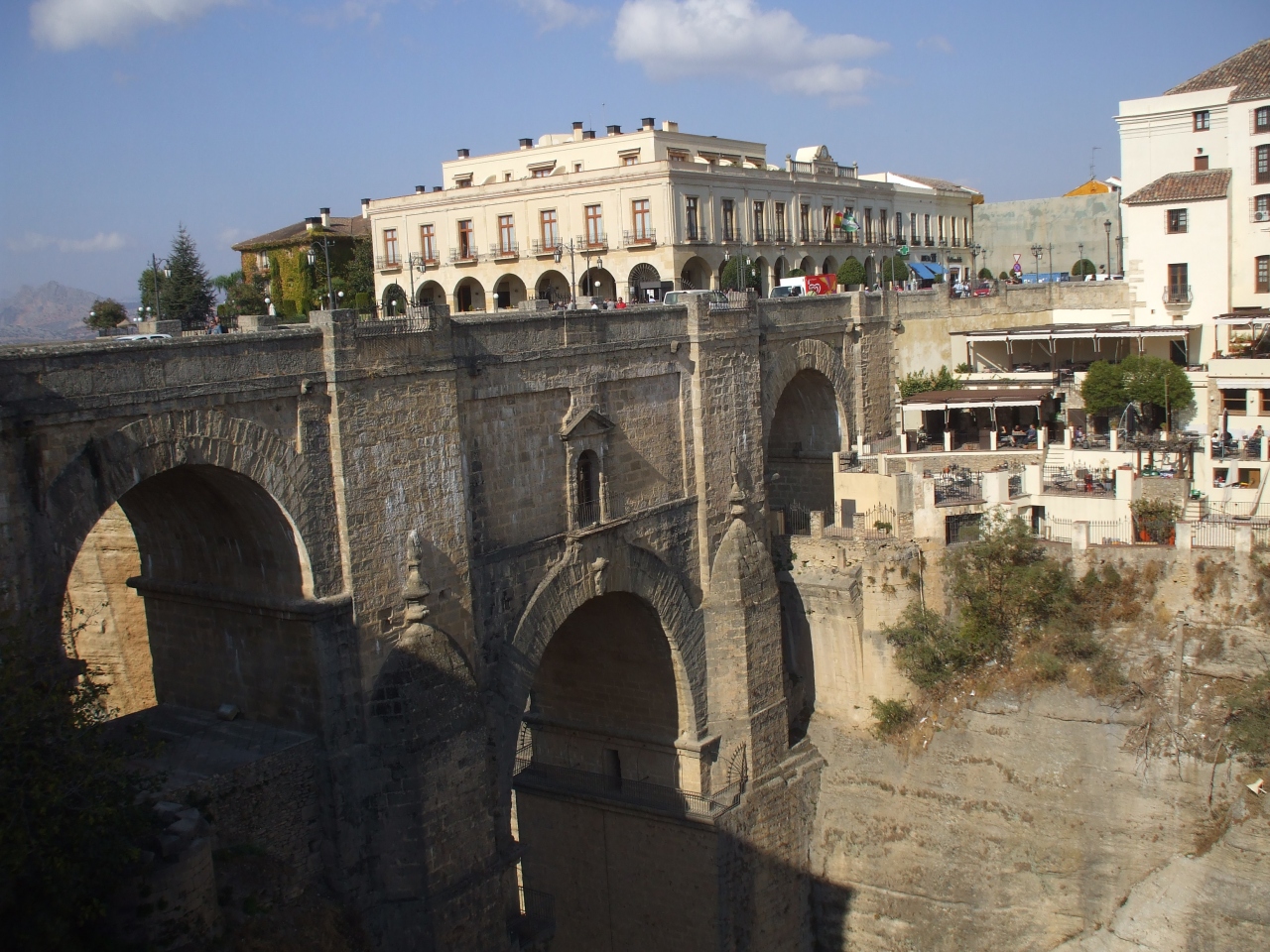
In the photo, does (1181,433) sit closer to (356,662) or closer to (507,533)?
(507,533)

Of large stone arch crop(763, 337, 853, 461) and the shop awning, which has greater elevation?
large stone arch crop(763, 337, 853, 461)

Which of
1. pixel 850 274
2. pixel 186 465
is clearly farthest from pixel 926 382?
pixel 186 465

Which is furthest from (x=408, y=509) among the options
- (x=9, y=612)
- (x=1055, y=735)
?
(x=1055, y=735)

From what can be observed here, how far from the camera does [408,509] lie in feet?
52.7

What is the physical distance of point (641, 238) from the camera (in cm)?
3847

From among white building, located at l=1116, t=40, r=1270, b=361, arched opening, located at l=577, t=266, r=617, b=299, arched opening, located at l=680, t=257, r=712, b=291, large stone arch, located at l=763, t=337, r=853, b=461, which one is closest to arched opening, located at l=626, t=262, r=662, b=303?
arched opening, located at l=577, t=266, r=617, b=299

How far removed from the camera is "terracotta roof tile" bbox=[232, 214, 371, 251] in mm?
46031

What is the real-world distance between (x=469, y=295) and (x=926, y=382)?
1768 cm

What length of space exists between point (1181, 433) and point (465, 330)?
18508 millimetres

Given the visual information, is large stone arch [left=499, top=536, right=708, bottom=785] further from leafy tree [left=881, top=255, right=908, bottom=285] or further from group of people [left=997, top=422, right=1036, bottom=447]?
leafy tree [left=881, top=255, right=908, bottom=285]

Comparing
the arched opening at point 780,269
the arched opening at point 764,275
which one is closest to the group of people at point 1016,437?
the arched opening at point 764,275

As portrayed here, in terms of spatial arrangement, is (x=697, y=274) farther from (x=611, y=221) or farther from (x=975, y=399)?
(x=975, y=399)

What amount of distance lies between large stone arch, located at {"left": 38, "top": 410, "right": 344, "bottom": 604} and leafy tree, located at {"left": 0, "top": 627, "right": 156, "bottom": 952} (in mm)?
1248

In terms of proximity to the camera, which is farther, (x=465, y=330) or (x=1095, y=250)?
(x=1095, y=250)
